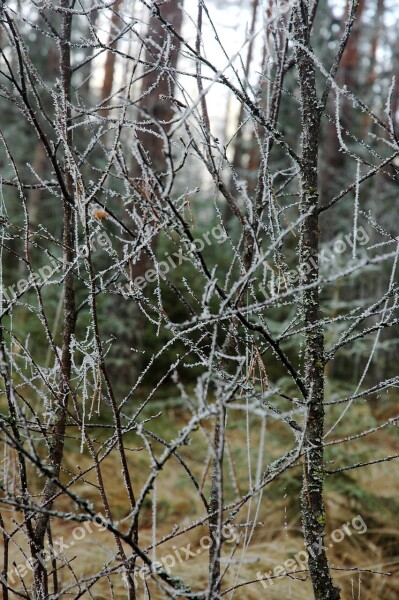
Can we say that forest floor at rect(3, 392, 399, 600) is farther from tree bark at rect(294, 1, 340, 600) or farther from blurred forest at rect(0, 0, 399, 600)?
tree bark at rect(294, 1, 340, 600)

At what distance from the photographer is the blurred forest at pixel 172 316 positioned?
1.36 m

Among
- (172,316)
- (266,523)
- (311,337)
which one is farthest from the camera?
(172,316)

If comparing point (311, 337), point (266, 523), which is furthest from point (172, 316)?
point (311, 337)

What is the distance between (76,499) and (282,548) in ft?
9.71

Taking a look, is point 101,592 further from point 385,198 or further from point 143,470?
point 385,198

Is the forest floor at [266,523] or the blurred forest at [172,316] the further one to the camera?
the forest floor at [266,523]

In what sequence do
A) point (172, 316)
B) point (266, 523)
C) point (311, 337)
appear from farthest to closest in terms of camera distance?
point (172, 316)
point (266, 523)
point (311, 337)

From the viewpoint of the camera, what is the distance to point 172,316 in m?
7.24

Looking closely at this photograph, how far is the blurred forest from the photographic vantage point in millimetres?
1359

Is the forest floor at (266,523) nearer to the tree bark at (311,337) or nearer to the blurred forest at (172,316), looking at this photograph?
the blurred forest at (172,316)

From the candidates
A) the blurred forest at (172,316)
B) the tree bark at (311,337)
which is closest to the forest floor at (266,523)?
the blurred forest at (172,316)

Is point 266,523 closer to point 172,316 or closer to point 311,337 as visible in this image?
point 311,337

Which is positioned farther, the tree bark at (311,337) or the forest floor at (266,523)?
the forest floor at (266,523)

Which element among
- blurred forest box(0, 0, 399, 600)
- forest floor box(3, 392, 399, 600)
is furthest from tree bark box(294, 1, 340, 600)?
forest floor box(3, 392, 399, 600)
